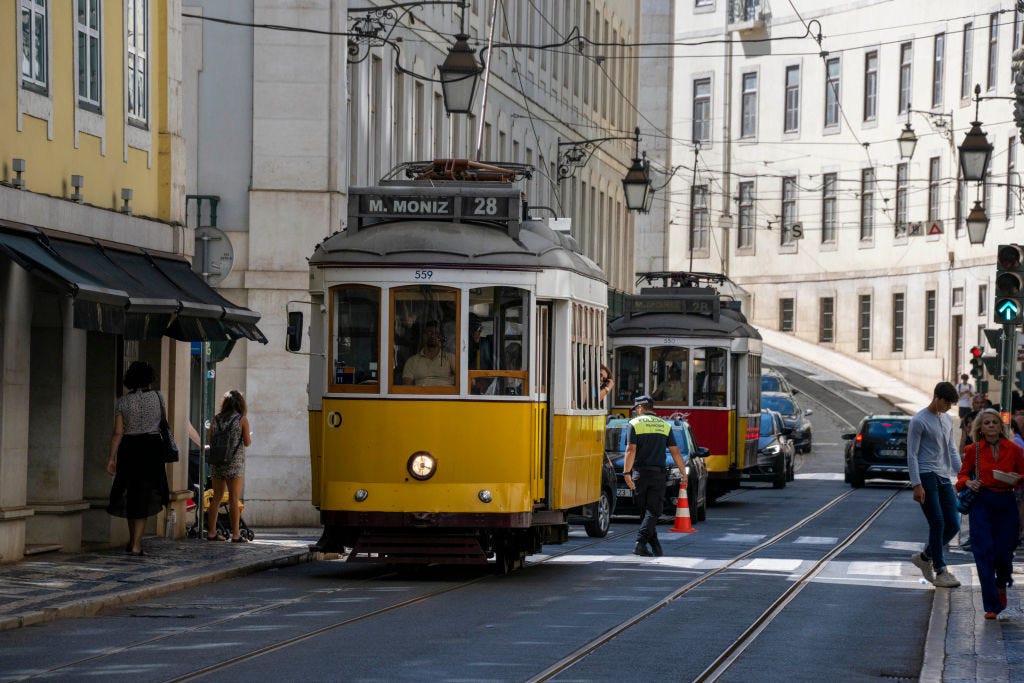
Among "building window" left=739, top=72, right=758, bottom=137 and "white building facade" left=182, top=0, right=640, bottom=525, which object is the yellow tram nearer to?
"white building facade" left=182, top=0, right=640, bottom=525

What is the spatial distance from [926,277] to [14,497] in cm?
6206

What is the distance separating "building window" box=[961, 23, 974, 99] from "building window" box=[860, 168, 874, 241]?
9.22 meters

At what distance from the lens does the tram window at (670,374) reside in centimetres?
3434

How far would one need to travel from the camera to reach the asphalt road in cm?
1210

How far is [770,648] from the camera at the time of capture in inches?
532

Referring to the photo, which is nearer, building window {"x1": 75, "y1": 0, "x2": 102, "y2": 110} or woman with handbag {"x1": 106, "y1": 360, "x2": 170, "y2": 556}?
woman with handbag {"x1": 106, "y1": 360, "x2": 170, "y2": 556}

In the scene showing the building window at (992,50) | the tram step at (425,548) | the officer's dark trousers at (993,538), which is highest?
the building window at (992,50)

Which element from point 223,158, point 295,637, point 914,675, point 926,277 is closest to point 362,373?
point 295,637

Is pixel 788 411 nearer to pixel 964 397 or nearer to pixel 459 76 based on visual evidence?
pixel 964 397

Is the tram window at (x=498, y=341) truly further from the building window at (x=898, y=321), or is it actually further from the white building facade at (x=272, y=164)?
the building window at (x=898, y=321)

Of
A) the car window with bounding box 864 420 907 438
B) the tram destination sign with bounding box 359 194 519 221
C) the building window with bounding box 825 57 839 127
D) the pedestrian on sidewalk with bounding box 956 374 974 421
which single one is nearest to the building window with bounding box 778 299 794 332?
the building window with bounding box 825 57 839 127

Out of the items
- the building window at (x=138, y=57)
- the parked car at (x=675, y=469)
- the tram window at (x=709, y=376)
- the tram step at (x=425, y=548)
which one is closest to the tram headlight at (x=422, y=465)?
the tram step at (x=425, y=548)

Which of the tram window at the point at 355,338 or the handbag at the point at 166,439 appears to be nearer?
the tram window at the point at 355,338

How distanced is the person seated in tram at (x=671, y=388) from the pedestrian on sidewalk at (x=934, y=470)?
16.1m
